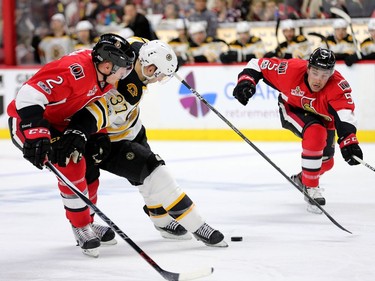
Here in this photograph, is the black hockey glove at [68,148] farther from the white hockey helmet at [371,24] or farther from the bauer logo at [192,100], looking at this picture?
the white hockey helmet at [371,24]

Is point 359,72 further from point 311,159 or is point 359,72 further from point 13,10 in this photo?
point 13,10

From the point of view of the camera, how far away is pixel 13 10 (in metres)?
11.5

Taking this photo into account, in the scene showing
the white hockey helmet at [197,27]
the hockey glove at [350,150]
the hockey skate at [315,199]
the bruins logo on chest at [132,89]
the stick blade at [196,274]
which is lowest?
the white hockey helmet at [197,27]

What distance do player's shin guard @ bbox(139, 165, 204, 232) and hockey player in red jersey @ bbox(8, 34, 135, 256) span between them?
12.4 inches

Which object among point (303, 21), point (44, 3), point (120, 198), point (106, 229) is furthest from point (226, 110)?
point (106, 229)

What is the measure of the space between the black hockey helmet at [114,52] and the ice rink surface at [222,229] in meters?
0.83

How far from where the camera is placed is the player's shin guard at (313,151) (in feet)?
17.8

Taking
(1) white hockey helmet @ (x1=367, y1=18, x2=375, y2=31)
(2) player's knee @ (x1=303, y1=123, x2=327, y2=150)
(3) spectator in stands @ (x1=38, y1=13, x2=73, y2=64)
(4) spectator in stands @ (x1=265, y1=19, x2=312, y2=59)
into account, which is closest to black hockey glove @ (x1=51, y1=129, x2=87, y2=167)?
(2) player's knee @ (x1=303, y1=123, x2=327, y2=150)

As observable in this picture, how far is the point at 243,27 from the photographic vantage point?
34.4 ft

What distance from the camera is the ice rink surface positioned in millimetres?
3602

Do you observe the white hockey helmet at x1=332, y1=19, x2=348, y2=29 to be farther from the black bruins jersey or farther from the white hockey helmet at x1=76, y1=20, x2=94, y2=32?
the black bruins jersey

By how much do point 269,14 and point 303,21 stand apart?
0.44 meters

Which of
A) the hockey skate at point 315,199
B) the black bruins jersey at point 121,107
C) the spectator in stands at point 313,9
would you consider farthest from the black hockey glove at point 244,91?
the spectator in stands at point 313,9

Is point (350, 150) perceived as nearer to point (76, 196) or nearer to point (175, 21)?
point (76, 196)
